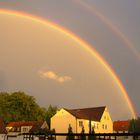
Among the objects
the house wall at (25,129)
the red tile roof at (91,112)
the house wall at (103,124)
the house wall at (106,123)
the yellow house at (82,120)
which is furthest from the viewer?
the house wall at (25,129)

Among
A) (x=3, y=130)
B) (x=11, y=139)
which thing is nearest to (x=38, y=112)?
(x=3, y=130)

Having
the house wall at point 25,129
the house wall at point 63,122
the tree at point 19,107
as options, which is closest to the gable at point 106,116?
the house wall at point 63,122

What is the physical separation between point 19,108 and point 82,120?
1227 inches

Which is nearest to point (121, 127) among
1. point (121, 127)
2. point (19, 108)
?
point (121, 127)

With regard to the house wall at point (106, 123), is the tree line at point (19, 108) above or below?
above

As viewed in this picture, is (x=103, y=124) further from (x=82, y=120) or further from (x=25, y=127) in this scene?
(x=25, y=127)

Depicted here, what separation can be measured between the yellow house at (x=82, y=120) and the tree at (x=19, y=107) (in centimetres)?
2013

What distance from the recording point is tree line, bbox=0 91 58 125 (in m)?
103

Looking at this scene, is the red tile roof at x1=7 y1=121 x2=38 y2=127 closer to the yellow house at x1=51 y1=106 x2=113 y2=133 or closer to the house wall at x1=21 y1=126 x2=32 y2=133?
→ the house wall at x1=21 y1=126 x2=32 y2=133

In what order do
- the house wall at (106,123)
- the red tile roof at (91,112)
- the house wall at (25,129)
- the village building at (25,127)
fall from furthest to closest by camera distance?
the house wall at (25,129) < the house wall at (106,123) < the village building at (25,127) < the red tile roof at (91,112)

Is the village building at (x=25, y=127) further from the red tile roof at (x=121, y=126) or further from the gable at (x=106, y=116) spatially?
the red tile roof at (x=121, y=126)

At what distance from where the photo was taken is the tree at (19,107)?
4067 inches

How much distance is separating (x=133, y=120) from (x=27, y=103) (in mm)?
31635

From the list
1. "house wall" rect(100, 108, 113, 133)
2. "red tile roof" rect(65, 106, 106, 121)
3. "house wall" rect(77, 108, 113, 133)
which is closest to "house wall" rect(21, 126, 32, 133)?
"red tile roof" rect(65, 106, 106, 121)
